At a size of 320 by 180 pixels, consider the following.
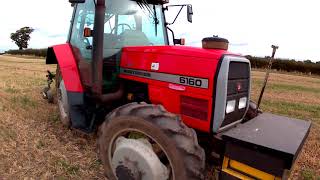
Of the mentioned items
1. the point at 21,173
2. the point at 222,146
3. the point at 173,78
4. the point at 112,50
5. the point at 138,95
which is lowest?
the point at 21,173

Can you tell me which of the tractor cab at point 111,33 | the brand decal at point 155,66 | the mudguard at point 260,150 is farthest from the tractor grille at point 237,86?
the tractor cab at point 111,33

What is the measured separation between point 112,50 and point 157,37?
83 centimetres

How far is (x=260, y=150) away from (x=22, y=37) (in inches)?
3151

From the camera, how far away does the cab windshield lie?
14.5ft

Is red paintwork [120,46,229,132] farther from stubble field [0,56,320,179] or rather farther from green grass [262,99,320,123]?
green grass [262,99,320,123]

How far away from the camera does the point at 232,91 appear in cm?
360

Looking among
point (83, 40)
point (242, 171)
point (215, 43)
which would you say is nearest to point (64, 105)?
point (83, 40)

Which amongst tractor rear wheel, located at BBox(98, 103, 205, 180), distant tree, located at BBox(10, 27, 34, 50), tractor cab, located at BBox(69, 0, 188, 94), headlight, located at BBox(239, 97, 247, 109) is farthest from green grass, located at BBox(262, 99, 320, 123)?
distant tree, located at BBox(10, 27, 34, 50)

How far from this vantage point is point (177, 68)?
12.1ft

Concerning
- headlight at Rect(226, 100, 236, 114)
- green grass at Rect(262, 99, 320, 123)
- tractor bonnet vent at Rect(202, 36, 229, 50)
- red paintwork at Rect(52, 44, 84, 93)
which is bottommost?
green grass at Rect(262, 99, 320, 123)

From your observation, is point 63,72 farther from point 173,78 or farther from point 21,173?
point 173,78

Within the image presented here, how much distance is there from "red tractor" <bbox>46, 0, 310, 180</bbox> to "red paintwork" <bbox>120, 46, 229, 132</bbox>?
11 mm

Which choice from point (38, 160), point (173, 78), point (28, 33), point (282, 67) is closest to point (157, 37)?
point (173, 78)

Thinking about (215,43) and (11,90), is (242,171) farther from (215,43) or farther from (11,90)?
(11,90)
